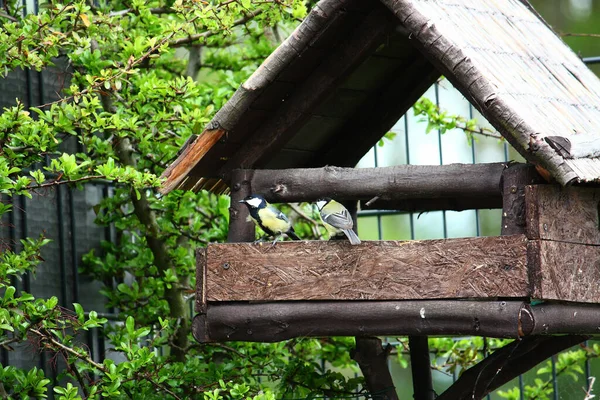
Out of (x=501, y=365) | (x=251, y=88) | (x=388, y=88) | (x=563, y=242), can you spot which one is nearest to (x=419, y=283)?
(x=563, y=242)

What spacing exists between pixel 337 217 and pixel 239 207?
1.61 feet

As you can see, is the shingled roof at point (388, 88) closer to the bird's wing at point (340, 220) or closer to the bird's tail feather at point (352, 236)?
the bird's wing at point (340, 220)

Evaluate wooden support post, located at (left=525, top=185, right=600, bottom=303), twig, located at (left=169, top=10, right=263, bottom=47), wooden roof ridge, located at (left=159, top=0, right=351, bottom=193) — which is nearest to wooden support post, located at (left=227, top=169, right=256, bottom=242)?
wooden roof ridge, located at (left=159, top=0, right=351, bottom=193)

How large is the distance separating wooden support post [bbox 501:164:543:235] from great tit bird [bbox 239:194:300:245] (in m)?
0.98

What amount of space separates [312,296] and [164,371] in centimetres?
109

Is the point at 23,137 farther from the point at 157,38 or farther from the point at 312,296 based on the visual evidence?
the point at 312,296

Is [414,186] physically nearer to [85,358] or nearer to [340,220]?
[340,220]

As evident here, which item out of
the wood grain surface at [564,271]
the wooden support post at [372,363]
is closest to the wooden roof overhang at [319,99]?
the wooden support post at [372,363]

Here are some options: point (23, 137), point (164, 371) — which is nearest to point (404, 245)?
point (164, 371)

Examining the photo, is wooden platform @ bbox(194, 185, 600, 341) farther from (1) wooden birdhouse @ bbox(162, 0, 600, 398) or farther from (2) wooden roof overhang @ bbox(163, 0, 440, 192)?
(2) wooden roof overhang @ bbox(163, 0, 440, 192)

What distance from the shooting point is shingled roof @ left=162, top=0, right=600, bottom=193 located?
3863 millimetres

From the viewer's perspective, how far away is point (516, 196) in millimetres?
3939

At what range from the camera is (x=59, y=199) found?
18.5 feet

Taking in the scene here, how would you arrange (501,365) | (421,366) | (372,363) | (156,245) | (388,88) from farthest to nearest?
1. (156,245)
2. (421,366)
3. (388,88)
4. (372,363)
5. (501,365)
